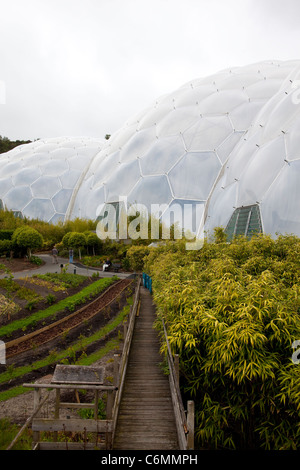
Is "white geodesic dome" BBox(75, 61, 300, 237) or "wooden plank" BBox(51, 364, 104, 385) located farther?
"white geodesic dome" BBox(75, 61, 300, 237)

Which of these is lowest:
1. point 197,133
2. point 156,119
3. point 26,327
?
point 26,327

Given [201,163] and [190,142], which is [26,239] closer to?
[201,163]

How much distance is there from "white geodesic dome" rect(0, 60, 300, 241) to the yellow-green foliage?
5.76m

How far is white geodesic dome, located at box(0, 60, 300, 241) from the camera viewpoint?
1096 cm

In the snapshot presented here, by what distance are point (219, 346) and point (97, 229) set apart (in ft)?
71.4

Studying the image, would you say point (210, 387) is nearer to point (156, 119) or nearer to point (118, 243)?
point (118, 243)

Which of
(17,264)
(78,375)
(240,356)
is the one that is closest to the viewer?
(240,356)

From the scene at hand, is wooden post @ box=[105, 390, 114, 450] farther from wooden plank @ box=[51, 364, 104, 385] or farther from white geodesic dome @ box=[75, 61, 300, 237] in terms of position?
white geodesic dome @ box=[75, 61, 300, 237]

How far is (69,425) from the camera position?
414cm

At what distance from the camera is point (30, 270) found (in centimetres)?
1866

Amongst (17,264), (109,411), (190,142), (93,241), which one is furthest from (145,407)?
(93,241)

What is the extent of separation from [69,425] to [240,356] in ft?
8.05

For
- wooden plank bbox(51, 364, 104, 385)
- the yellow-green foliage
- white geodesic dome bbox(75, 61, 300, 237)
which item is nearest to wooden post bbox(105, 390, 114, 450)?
wooden plank bbox(51, 364, 104, 385)

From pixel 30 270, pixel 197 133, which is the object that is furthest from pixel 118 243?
pixel 197 133
